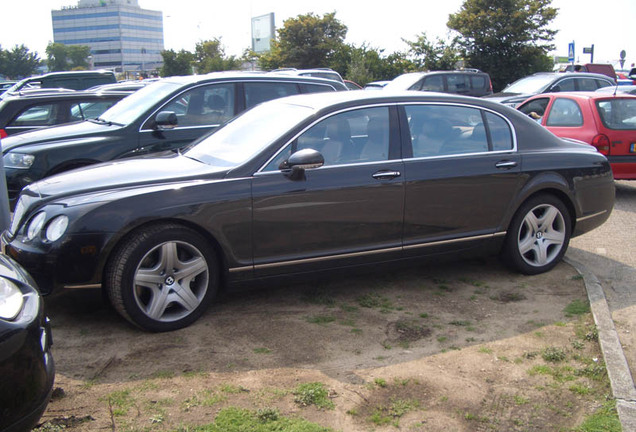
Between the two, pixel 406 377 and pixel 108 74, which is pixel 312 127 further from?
pixel 108 74

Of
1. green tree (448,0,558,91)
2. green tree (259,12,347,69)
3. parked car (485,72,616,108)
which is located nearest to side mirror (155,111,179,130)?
parked car (485,72,616,108)

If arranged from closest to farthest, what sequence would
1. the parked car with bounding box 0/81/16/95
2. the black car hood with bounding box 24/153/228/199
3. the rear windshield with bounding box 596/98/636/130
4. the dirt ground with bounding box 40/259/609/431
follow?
the dirt ground with bounding box 40/259/609/431
the black car hood with bounding box 24/153/228/199
the rear windshield with bounding box 596/98/636/130
the parked car with bounding box 0/81/16/95

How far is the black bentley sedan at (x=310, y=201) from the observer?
4.27 meters

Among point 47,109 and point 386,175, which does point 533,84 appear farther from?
point 386,175

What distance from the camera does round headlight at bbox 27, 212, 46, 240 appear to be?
4.31m

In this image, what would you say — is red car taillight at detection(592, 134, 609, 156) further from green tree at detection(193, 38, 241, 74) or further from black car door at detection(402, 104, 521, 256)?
green tree at detection(193, 38, 241, 74)

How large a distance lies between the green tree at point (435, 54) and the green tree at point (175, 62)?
22996 mm

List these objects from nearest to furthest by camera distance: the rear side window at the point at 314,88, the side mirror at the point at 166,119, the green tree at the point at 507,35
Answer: the side mirror at the point at 166,119 → the rear side window at the point at 314,88 → the green tree at the point at 507,35

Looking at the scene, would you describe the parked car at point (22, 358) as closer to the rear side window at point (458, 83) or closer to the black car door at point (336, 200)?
the black car door at point (336, 200)

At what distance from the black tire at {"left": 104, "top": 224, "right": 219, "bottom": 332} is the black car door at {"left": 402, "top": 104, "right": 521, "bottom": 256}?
1675 mm

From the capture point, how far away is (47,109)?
9.65 meters

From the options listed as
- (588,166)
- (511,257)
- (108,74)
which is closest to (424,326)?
(511,257)

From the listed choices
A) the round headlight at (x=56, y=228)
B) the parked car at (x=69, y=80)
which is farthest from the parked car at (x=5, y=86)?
the round headlight at (x=56, y=228)

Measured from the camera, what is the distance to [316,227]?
188 inches
